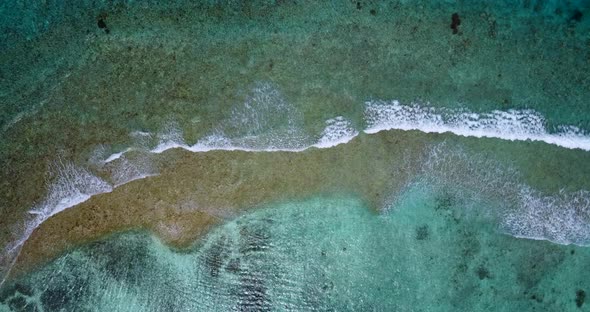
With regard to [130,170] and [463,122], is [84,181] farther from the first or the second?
[463,122]

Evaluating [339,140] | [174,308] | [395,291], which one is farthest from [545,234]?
[174,308]

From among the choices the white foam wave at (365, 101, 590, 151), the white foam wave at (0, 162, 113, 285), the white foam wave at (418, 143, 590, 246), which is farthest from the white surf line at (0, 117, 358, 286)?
the white foam wave at (418, 143, 590, 246)

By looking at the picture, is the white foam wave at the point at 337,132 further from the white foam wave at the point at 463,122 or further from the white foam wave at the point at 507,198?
the white foam wave at the point at 507,198

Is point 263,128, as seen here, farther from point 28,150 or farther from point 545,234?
point 545,234

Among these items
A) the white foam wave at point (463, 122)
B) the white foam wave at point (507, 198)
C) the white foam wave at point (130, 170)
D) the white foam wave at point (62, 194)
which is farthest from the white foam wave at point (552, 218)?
the white foam wave at point (62, 194)

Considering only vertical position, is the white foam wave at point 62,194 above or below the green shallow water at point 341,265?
above

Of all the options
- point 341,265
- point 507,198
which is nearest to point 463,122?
point 507,198

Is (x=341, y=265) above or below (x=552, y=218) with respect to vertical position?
below
